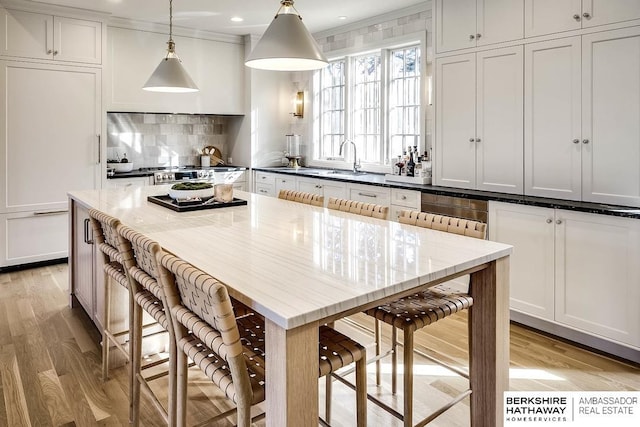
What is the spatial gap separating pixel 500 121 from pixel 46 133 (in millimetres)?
4116

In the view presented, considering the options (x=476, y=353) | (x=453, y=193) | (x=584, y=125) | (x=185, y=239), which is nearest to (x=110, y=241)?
(x=185, y=239)

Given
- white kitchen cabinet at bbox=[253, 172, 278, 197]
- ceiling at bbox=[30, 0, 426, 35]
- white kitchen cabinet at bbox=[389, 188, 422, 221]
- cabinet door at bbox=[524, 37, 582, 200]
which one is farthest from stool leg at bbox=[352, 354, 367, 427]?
white kitchen cabinet at bbox=[253, 172, 278, 197]

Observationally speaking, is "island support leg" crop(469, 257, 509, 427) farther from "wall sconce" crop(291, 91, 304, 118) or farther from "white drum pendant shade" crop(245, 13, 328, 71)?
"wall sconce" crop(291, 91, 304, 118)

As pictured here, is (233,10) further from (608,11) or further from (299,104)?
(608,11)

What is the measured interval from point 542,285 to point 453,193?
0.87m

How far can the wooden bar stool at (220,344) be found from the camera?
126 centimetres

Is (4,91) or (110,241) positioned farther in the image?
(4,91)

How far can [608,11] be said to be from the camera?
277 centimetres

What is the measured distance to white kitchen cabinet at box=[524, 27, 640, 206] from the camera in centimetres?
274

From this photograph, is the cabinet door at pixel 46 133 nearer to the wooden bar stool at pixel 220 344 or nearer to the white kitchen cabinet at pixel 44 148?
the white kitchen cabinet at pixel 44 148

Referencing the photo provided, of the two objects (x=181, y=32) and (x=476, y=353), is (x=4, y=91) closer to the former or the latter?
(x=181, y=32)

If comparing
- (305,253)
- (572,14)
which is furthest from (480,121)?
(305,253)

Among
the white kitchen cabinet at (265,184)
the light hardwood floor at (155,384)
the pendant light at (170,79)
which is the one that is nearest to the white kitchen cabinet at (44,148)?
the light hardwood floor at (155,384)

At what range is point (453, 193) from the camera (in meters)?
3.46
